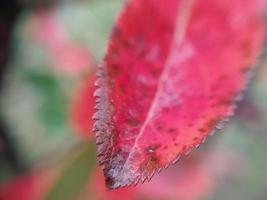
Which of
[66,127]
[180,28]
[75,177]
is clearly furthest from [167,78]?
[66,127]

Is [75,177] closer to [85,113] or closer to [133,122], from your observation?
[85,113]

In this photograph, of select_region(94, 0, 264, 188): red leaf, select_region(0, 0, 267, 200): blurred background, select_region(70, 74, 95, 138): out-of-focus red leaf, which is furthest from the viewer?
select_region(0, 0, 267, 200): blurred background

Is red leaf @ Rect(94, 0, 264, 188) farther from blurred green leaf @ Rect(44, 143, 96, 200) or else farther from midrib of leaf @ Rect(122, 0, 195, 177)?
blurred green leaf @ Rect(44, 143, 96, 200)

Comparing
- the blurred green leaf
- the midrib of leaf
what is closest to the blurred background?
the blurred green leaf

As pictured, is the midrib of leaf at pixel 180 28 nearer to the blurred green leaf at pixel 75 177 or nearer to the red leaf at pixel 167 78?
the red leaf at pixel 167 78

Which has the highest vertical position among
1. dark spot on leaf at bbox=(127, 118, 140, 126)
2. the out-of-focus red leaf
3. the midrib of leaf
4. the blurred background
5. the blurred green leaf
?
dark spot on leaf at bbox=(127, 118, 140, 126)

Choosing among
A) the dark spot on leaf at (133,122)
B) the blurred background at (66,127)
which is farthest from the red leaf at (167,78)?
the blurred background at (66,127)
